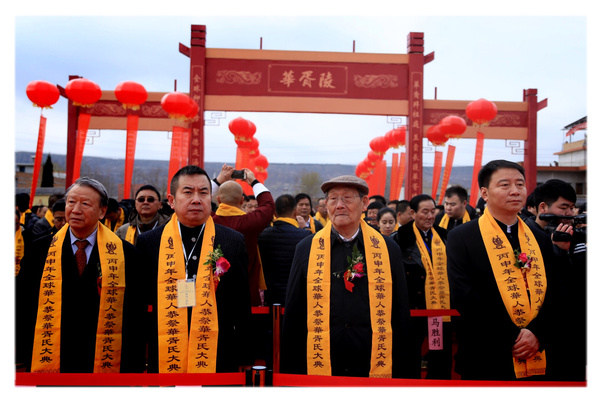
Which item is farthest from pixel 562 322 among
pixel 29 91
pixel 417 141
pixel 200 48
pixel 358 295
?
pixel 200 48

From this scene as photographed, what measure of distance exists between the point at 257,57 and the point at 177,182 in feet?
28.3

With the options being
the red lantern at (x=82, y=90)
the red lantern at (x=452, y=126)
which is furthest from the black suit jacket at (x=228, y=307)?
the red lantern at (x=452, y=126)

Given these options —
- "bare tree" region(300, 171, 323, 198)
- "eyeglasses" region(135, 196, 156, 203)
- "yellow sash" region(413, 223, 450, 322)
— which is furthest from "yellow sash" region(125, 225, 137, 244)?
"bare tree" region(300, 171, 323, 198)

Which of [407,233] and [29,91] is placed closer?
[407,233]

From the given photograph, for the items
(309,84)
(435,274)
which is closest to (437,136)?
(309,84)

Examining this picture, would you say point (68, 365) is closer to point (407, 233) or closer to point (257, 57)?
point (407, 233)

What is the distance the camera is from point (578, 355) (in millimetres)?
2191

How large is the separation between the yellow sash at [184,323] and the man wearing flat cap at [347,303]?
355 mm

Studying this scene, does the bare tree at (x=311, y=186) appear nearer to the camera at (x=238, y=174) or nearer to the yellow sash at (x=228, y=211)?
the yellow sash at (x=228, y=211)

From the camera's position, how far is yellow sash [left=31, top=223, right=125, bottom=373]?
2.02 metres

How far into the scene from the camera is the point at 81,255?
209 cm

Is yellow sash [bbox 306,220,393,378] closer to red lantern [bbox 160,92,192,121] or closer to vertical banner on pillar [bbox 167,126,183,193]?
red lantern [bbox 160,92,192,121]

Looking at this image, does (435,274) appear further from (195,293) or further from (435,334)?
(195,293)

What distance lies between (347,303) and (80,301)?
123 centimetres
